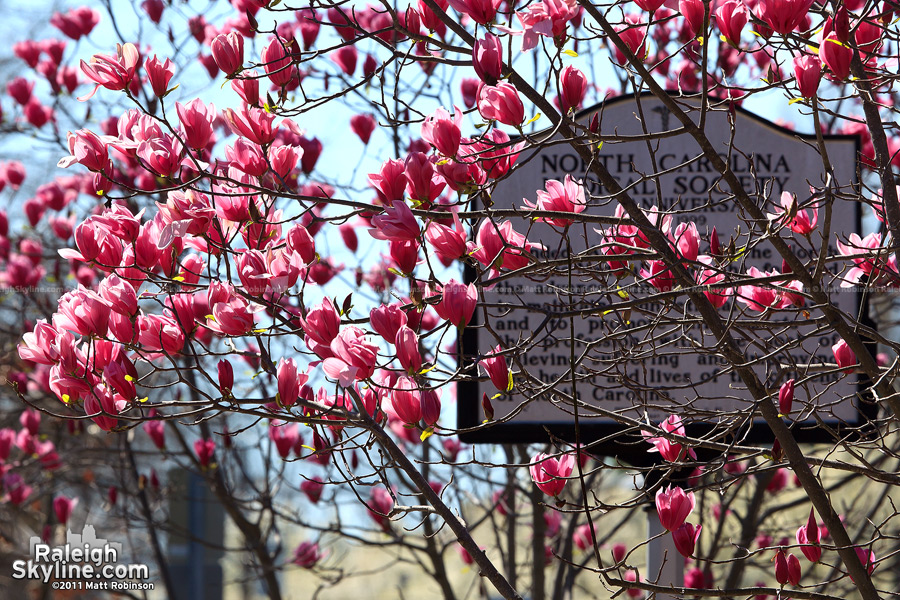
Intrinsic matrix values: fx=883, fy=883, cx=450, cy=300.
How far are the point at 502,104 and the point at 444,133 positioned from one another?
13 cm

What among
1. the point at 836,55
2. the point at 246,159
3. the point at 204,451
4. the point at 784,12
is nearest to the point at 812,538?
the point at 836,55

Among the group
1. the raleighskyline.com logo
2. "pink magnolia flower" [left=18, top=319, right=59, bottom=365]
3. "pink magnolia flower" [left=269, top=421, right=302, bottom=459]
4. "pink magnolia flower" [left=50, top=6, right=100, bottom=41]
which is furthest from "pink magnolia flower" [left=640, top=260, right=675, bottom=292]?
"pink magnolia flower" [left=50, top=6, right=100, bottom=41]

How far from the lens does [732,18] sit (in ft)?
6.04

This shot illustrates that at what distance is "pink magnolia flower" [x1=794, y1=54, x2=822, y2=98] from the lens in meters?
1.82

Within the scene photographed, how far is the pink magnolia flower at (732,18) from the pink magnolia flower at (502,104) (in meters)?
0.48

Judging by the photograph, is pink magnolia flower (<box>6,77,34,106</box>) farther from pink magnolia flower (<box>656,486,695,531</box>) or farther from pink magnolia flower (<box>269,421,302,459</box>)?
pink magnolia flower (<box>656,486,695,531</box>)

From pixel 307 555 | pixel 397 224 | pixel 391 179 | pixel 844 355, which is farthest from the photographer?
pixel 307 555

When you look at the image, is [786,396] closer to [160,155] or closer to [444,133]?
A: [444,133]

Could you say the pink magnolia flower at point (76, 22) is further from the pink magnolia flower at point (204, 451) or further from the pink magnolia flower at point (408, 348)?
the pink magnolia flower at point (408, 348)

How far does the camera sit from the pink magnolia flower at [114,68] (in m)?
2.00

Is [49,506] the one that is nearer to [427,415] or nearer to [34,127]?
[34,127]

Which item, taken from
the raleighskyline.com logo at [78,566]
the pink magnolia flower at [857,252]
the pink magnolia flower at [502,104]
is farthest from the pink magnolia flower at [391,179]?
the raleighskyline.com logo at [78,566]

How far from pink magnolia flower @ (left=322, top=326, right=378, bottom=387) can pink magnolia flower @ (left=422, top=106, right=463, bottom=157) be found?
0.43 m

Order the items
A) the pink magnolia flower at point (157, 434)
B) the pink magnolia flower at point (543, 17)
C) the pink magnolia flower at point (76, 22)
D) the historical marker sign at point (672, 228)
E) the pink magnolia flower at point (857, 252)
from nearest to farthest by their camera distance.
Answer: the pink magnolia flower at point (543, 17)
the pink magnolia flower at point (857, 252)
the historical marker sign at point (672, 228)
the pink magnolia flower at point (157, 434)
the pink magnolia flower at point (76, 22)
